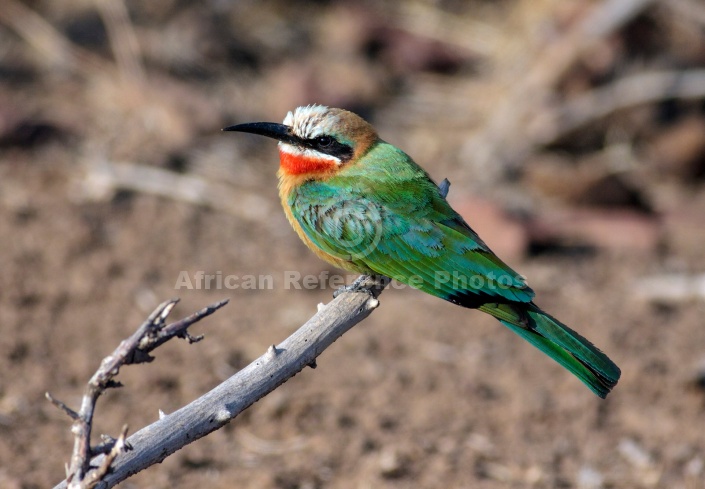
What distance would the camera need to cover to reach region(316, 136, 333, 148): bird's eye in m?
3.33

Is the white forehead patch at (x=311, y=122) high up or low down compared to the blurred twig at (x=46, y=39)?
down

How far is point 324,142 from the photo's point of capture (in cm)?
335

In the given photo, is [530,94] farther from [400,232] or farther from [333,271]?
[400,232]

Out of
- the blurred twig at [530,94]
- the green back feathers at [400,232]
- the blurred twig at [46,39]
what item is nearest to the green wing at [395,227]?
the green back feathers at [400,232]

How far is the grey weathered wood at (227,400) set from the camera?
6.72 ft

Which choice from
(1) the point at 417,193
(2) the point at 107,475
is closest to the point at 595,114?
(1) the point at 417,193

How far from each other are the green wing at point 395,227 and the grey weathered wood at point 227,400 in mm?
686

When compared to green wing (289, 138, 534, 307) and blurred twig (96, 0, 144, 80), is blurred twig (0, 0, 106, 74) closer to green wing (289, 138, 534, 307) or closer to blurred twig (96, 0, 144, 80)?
blurred twig (96, 0, 144, 80)

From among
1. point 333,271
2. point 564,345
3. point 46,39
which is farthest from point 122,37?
point 564,345

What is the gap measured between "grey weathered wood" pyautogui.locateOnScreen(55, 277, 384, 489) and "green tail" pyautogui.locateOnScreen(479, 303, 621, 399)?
2.08 feet

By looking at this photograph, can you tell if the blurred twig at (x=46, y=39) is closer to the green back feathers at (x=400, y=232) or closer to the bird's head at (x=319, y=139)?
the bird's head at (x=319, y=139)

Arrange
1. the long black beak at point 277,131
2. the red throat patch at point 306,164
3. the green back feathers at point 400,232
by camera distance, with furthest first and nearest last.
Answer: the red throat patch at point 306,164 → the long black beak at point 277,131 → the green back feathers at point 400,232

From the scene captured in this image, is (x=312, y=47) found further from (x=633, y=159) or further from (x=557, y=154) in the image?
(x=633, y=159)

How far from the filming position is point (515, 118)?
6539 mm
